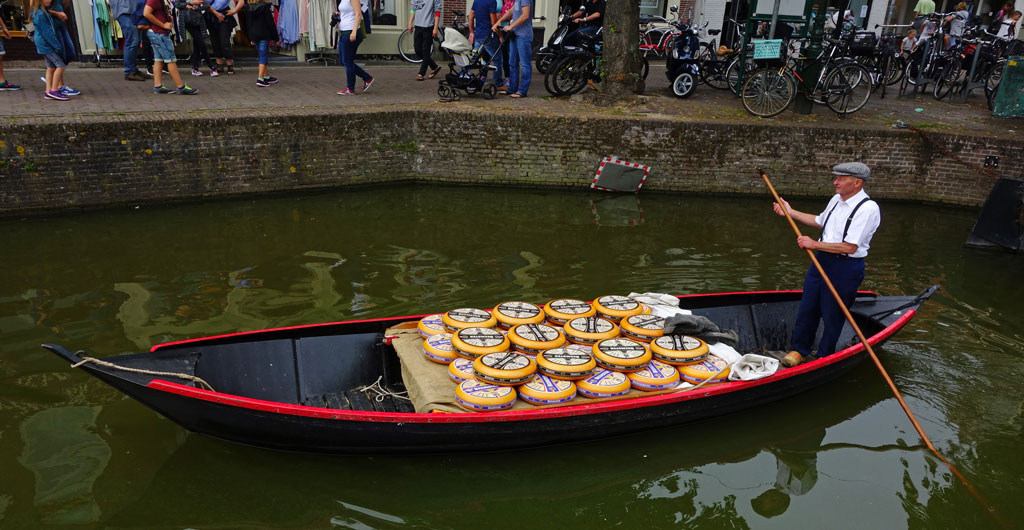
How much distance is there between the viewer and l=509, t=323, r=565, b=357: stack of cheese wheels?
529cm

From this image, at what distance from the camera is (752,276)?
27.9 ft

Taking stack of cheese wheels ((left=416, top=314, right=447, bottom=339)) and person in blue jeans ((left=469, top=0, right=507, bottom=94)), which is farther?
person in blue jeans ((left=469, top=0, right=507, bottom=94))

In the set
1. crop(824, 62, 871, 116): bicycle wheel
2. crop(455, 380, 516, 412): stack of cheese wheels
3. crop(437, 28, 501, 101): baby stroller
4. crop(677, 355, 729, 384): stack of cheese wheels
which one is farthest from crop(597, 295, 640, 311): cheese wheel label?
crop(824, 62, 871, 116): bicycle wheel

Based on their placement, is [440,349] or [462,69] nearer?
[440,349]

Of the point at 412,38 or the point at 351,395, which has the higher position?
the point at 412,38

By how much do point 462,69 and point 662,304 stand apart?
692 centimetres

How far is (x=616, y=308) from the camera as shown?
19.6 ft

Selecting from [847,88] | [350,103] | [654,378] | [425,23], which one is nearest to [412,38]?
[425,23]

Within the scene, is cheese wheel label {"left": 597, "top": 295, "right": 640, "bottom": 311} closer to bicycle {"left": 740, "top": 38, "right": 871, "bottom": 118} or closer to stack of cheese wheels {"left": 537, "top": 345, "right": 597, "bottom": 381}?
stack of cheese wheels {"left": 537, "top": 345, "right": 597, "bottom": 381}

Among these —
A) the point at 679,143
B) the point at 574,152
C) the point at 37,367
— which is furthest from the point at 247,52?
the point at 37,367

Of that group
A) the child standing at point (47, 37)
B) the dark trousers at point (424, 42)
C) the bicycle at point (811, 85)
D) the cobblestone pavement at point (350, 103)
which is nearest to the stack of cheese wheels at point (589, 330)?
the cobblestone pavement at point (350, 103)

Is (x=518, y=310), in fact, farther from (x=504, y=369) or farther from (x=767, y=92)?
(x=767, y=92)

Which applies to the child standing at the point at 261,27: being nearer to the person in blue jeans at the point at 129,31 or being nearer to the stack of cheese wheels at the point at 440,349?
the person in blue jeans at the point at 129,31

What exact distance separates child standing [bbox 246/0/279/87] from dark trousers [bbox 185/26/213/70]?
119 cm
